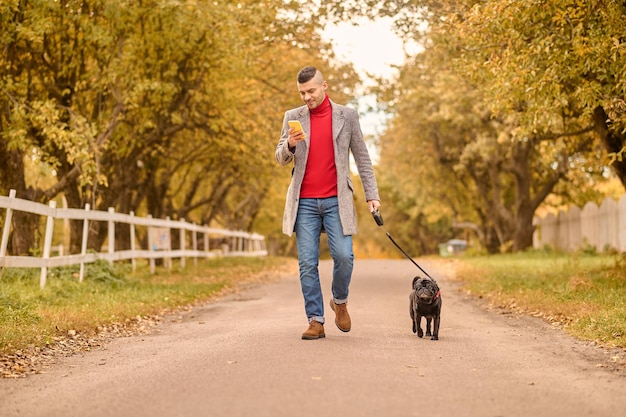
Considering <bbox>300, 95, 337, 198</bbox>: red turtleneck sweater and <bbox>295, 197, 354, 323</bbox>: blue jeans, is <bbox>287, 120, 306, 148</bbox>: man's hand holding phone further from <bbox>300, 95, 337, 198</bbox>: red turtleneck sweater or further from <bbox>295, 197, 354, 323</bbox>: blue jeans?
<bbox>295, 197, 354, 323</bbox>: blue jeans

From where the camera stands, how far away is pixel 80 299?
43.9 ft

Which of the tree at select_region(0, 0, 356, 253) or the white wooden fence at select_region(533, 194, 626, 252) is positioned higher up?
the tree at select_region(0, 0, 356, 253)

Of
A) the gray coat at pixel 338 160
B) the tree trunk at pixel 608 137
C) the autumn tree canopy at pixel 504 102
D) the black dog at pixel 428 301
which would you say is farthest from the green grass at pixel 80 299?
the tree trunk at pixel 608 137

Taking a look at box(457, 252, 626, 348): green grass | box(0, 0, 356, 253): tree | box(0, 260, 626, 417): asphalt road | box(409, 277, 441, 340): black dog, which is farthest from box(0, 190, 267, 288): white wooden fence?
box(457, 252, 626, 348): green grass

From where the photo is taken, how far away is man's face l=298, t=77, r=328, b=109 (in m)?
8.55

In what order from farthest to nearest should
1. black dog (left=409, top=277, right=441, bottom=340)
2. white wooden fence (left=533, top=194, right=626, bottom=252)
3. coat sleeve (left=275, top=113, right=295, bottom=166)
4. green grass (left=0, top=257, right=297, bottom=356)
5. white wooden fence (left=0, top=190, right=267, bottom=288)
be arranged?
white wooden fence (left=533, top=194, right=626, bottom=252), white wooden fence (left=0, top=190, right=267, bottom=288), green grass (left=0, top=257, right=297, bottom=356), black dog (left=409, top=277, right=441, bottom=340), coat sleeve (left=275, top=113, right=295, bottom=166)

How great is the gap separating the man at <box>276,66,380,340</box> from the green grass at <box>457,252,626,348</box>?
9.06ft

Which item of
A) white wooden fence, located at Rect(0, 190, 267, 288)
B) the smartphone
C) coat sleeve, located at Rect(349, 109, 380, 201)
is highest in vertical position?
the smartphone

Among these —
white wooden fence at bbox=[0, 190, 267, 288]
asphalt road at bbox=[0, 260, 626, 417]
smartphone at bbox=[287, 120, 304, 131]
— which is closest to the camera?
asphalt road at bbox=[0, 260, 626, 417]

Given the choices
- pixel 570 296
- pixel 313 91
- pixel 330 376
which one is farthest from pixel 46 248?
pixel 330 376

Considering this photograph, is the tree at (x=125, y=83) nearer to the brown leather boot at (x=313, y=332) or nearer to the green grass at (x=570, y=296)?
the green grass at (x=570, y=296)

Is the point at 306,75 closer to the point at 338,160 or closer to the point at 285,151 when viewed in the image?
the point at 285,151

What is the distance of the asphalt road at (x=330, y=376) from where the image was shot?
5.73 meters

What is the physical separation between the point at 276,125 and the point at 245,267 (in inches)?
190
